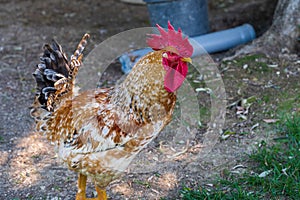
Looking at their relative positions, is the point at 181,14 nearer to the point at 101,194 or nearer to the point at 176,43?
the point at 176,43

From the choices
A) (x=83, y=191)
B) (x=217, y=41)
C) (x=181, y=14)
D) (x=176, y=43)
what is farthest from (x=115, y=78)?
(x=176, y=43)

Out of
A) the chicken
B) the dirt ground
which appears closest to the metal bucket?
the dirt ground

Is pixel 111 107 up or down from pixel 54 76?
down

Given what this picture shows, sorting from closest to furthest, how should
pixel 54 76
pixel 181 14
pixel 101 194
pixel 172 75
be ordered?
pixel 172 75, pixel 54 76, pixel 101 194, pixel 181 14

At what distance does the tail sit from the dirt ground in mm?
896

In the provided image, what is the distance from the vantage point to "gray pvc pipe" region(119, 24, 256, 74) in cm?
561

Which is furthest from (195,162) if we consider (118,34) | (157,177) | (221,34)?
(118,34)

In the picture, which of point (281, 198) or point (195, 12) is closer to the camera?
point (281, 198)

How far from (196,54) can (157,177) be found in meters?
2.10

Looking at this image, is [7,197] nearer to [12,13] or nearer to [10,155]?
[10,155]

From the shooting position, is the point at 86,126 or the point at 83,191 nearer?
the point at 86,126

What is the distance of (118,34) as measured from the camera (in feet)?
21.4

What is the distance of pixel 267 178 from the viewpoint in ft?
12.3

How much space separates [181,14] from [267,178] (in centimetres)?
262
